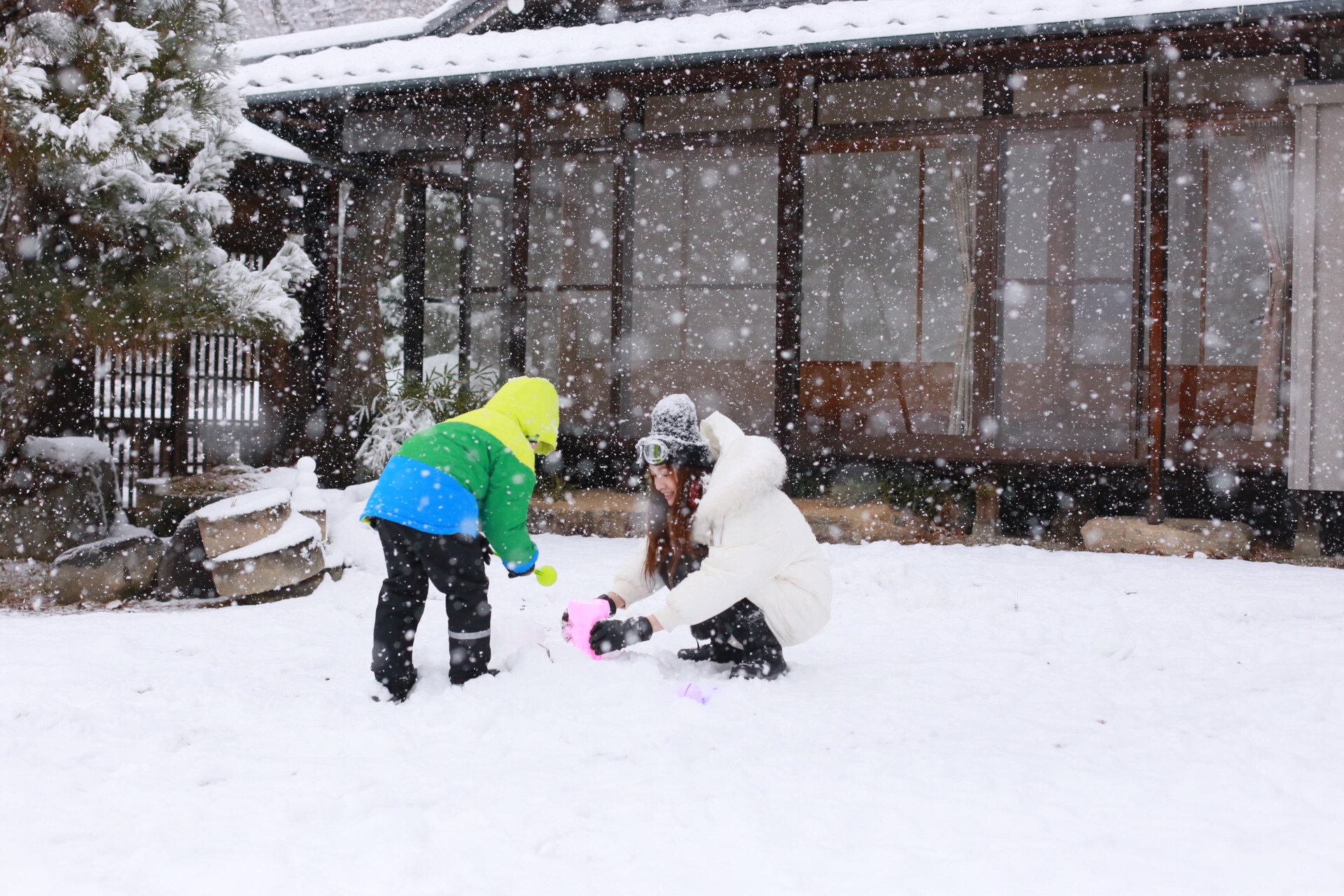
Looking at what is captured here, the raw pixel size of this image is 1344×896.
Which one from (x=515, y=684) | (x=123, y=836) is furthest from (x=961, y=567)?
(x=123, y=836)

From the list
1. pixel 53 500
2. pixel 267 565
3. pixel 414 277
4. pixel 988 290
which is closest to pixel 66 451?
pixel 53 500

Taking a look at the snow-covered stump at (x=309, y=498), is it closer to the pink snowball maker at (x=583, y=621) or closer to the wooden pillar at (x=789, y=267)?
the pink snowball maker at (x=583, y=621)

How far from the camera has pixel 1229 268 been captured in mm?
9023

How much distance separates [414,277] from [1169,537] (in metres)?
7.02

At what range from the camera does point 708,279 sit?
35.9 ft

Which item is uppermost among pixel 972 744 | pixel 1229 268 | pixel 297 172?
pixel 297 172

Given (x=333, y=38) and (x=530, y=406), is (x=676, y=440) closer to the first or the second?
(x=530, y=406)

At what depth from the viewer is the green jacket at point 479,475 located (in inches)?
130

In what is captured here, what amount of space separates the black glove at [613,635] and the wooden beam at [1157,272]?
197 inches

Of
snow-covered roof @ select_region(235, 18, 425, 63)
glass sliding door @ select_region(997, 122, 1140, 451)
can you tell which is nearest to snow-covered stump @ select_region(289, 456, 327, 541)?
glass sliding door @ select_region(997, 122, 1140, 451)

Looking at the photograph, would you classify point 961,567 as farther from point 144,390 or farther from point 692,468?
point 144,390

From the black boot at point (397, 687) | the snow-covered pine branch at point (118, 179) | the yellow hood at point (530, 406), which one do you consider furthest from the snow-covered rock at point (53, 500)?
the yellow hood at point (530, 406)

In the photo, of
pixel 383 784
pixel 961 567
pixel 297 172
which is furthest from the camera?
pixel 297 172

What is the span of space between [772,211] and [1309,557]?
6321mm
